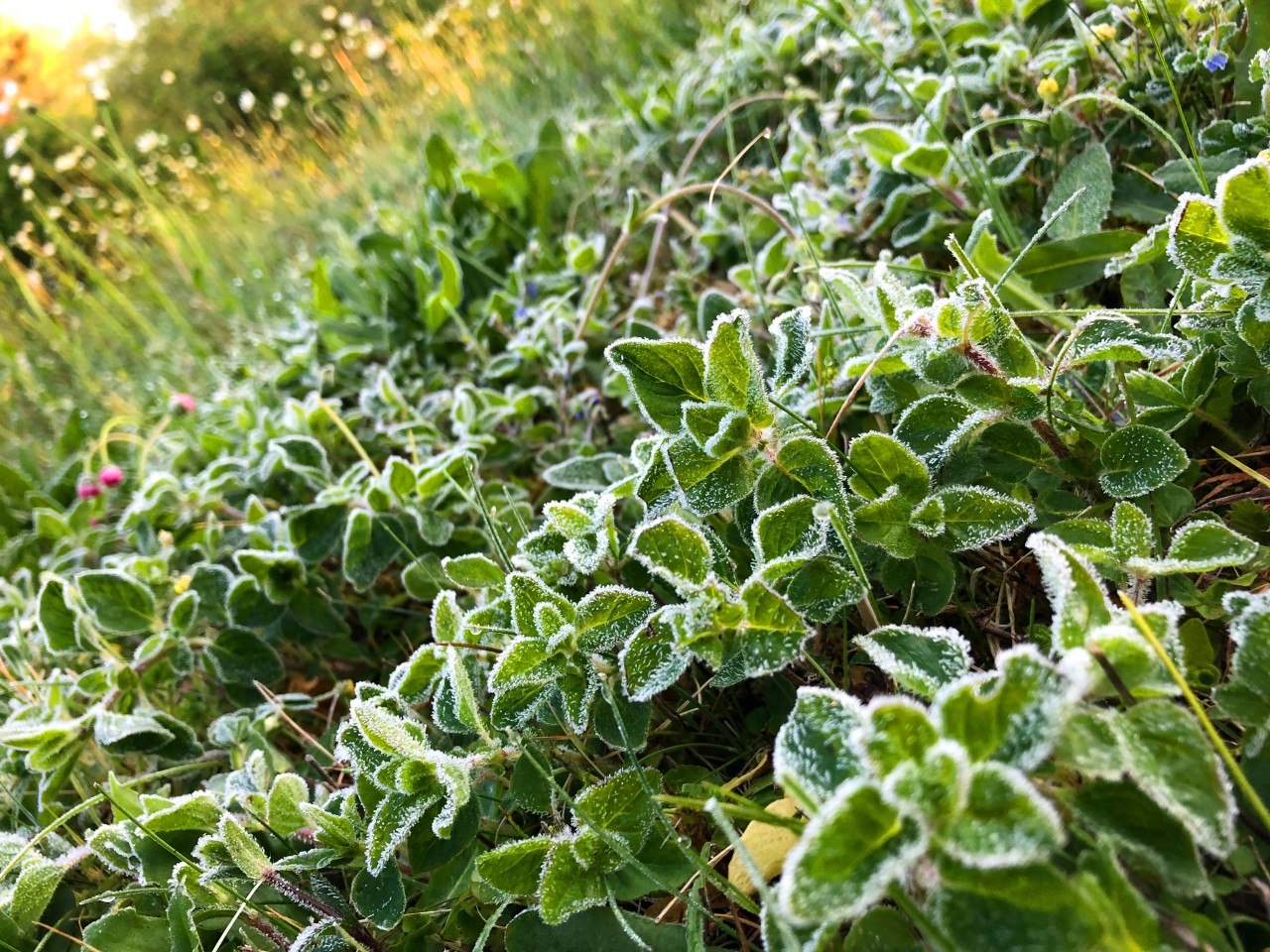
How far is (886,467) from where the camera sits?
876mm

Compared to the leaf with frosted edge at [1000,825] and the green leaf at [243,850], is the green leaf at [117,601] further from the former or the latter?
the leaf with frosted edge at [1000,825]

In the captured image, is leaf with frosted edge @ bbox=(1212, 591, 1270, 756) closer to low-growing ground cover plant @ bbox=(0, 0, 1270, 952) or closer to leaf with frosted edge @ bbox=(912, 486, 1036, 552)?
low-growing ground cover plant @ bbox=(0, 0, 1270, 952)

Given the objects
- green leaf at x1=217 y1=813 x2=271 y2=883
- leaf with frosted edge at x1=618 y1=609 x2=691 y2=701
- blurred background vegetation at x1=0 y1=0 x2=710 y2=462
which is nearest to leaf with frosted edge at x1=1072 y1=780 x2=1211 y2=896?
leaf with frosted edge at x1=618 y1=609 x2=691 y2=701

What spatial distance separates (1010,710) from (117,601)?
1.52 meters

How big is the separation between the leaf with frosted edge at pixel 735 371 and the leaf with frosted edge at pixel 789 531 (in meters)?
0.10

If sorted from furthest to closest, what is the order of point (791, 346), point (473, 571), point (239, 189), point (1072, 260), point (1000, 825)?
Result: point (239, 189), point (1072, 260), point (473, 571), point (791, 346), point (1000, 825)

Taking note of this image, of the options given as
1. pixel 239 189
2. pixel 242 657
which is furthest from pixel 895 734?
pixel 239 189

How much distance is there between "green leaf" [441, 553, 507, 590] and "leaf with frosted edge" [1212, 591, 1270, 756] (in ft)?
2.57

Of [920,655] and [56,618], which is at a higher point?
[56,618]

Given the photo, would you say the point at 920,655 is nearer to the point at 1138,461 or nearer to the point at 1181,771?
the point at 1181,771

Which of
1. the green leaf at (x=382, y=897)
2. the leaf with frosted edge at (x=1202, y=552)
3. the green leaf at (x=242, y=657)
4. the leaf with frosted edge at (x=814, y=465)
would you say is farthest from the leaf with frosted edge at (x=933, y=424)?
the green leaf at (x=242, y=657)

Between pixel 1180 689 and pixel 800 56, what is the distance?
2268 mm

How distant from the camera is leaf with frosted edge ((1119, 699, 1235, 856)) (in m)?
0.50

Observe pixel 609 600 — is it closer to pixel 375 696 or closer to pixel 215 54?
pixel 375 696
